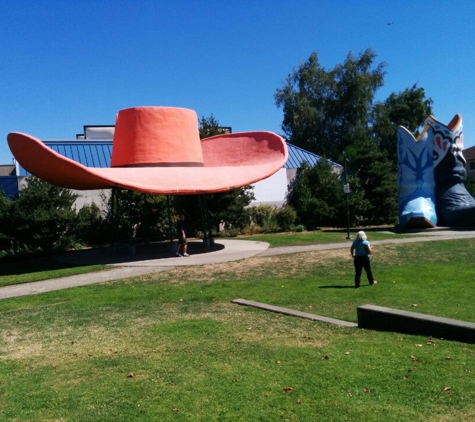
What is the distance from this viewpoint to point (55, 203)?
22156mm

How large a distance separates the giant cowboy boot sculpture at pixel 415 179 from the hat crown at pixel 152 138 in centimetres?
1217

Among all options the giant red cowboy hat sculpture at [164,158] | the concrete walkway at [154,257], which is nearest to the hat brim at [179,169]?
the giant red cowboy hat sculpture at [164,158]

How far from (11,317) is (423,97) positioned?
50108 mm

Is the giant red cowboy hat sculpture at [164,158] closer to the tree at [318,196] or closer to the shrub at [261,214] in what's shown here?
the shrub at [261,214]

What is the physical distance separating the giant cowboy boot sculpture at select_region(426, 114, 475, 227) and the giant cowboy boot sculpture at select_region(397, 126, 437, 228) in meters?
0.34

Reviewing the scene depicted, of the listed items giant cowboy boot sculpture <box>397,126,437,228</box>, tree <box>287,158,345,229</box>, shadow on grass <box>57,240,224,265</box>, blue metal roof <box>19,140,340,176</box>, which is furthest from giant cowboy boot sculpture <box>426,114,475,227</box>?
shadow on grass <box>57,240,224,265</box>

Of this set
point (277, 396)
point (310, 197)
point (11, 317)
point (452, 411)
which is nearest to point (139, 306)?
point (11, 317)

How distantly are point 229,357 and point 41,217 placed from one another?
17.0 meters

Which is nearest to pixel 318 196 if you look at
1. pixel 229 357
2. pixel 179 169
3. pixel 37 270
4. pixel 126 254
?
pixel 179 169

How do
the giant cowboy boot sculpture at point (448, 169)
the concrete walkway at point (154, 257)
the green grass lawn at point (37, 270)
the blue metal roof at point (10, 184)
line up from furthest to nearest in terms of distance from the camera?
the blue metal roof at point (10, 184) → the giant cowboy boot sculpture at point (448, 169) → the green grass lawn at point (37, 270) → the concrete walkway at point (154, 257)

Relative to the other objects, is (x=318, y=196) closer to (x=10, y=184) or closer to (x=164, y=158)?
(x=164, y=158)

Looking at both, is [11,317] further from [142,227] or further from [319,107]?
[319,107]

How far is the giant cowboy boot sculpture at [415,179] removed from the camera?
26.1 m

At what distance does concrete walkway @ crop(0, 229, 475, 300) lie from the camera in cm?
1401
